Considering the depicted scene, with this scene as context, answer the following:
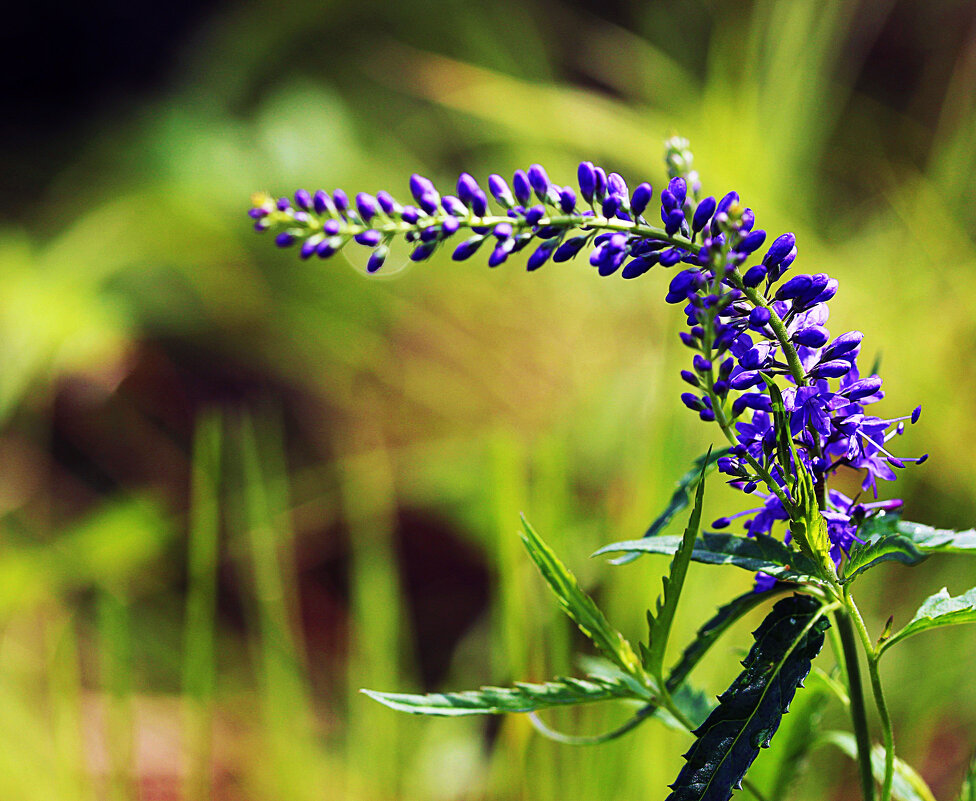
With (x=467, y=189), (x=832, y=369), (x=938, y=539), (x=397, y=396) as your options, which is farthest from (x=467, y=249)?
(x=397, y=396)

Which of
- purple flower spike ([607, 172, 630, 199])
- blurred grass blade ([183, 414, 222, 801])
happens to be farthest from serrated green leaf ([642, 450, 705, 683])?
blurred grass blade ([183, 414, 222, 801])

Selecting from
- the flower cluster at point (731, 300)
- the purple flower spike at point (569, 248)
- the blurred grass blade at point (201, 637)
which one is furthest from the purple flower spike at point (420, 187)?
the blurred grass blade at point (201, 637)

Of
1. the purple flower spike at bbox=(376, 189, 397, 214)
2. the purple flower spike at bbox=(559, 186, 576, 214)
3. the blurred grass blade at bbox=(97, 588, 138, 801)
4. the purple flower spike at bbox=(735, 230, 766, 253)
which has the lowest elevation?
the blurred grass blade at bbox=(97, 588, 138, 801)

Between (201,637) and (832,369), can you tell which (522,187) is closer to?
(832,369)

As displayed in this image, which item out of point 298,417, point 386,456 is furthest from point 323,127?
point 386,456

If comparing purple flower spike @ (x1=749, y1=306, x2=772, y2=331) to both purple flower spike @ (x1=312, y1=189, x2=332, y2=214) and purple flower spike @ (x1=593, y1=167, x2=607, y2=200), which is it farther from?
purple flower spike @ (x1=312, y1=189, x2=332, y2=214)

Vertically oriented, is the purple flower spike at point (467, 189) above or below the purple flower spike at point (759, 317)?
above

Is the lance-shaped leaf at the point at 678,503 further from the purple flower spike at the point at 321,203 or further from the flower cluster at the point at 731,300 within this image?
the purple flower spike at the point at 321,203

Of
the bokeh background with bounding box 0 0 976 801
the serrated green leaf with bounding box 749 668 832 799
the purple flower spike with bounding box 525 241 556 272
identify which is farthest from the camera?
the bokeh background with bounding box 0 0 976 801

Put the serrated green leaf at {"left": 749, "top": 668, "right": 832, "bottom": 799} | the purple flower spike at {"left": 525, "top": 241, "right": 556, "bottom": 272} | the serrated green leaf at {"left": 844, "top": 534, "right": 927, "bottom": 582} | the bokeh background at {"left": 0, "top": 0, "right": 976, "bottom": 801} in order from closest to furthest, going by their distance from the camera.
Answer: the serrated green leaf at {"left": 844, "top": 534, "right": 927, "bottom": 582}
the purple flower spike at {"left": 525, "top": 241, "right": 556, "bottom": 272}
the serrated green leaf at {"left": 749, "top": 668, "right": 832, "bottom": 799}
the bokeh background at {"left": 0, "top": 0, "right": 976, "bottom": 801}
